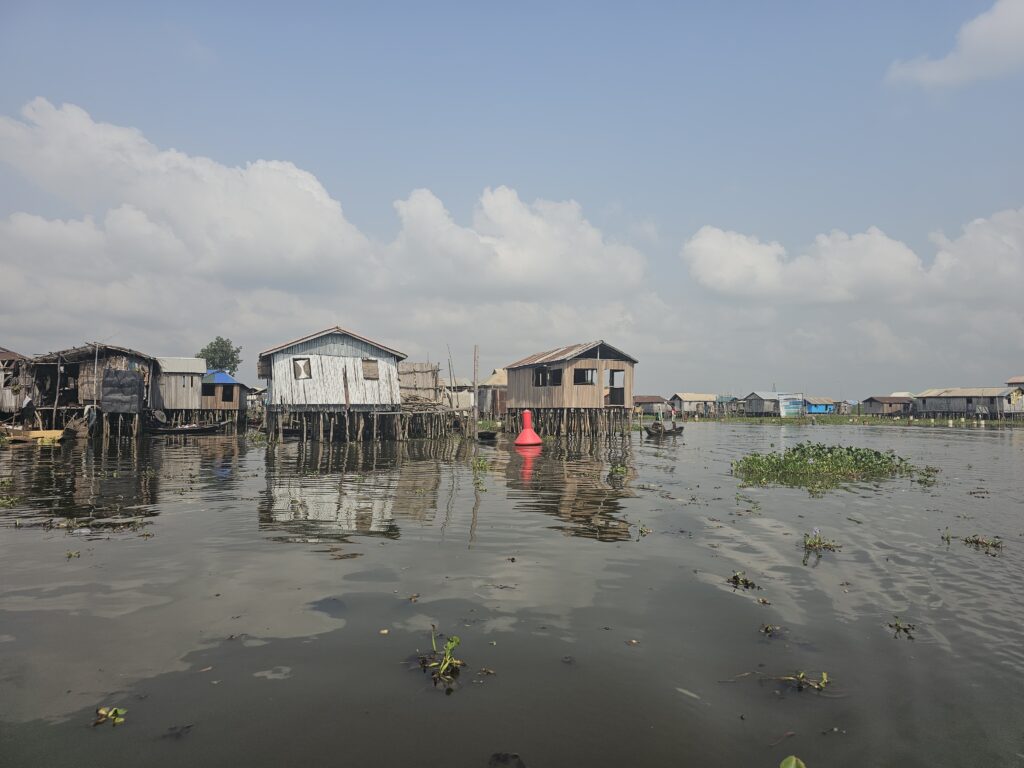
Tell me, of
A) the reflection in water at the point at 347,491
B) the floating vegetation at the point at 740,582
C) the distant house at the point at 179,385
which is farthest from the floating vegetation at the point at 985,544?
the distant house at the point at 179,385

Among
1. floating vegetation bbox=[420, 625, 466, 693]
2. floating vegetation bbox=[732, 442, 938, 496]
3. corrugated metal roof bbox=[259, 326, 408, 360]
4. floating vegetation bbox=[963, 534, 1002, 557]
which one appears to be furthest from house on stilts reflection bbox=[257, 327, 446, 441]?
floating vegetation bbox=[420, 625, 466, 693]

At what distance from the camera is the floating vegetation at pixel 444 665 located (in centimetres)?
539

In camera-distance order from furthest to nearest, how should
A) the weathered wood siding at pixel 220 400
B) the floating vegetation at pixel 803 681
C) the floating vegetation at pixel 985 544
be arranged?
1. the weathered wood siding at pixel 220 400
2. the floating vegetation at pixel 985 544
3. the floating vegetation at pixel 803 681

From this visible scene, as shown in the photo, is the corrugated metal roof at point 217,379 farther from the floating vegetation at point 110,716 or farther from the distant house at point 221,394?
the floating vegetation at point 110,716

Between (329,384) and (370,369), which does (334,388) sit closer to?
(329,384)

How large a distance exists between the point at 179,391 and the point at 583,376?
29.0 m

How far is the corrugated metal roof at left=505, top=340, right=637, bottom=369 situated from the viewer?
38.4 metres

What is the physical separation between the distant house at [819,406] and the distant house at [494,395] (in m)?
54.0

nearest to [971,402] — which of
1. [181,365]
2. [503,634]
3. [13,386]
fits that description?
[181,365]

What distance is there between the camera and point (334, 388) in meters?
36.9

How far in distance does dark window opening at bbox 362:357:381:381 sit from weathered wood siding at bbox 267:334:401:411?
14 cm

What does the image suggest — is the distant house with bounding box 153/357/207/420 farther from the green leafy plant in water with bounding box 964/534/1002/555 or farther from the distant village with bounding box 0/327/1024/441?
the green leafy plant in water with bounding box 964/534/1002/555

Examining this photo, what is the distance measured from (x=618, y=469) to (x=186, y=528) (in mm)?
15086

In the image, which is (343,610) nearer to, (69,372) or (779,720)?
(779,720)
